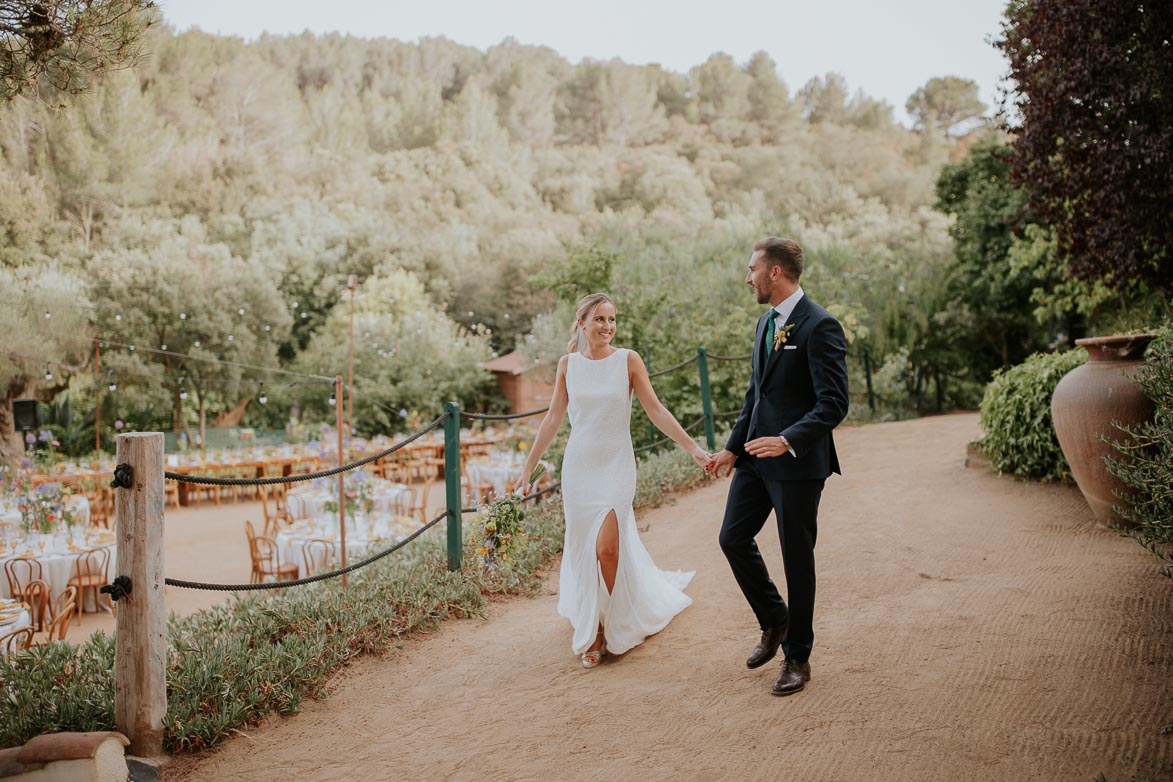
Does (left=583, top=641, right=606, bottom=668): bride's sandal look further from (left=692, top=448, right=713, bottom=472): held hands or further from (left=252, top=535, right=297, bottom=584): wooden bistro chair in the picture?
(left=252, top=535, right=297, bottom=584): wooden bistro chair

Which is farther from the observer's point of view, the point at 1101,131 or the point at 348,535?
the point at 348,535

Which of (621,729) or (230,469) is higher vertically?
(621,729)

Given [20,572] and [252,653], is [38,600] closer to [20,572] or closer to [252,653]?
[20,572]

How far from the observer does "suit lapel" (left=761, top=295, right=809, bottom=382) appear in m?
3.57

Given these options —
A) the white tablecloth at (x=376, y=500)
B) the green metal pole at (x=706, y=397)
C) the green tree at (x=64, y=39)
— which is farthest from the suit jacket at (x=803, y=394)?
the white tablecloth at (x=376, y=500)

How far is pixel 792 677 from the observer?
3.53 metres

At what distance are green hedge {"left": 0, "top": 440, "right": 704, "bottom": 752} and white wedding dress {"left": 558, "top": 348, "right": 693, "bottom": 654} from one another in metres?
1.32

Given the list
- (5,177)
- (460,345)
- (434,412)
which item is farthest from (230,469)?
(5,177)

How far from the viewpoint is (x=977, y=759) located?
2877 millimetres

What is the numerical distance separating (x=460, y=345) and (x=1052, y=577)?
2300 centimetres

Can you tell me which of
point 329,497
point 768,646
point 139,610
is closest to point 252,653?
point 139,610

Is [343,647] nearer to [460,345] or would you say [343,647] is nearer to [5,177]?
[460,345]

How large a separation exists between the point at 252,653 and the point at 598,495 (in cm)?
203

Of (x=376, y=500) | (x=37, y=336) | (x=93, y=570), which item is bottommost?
(x=93, y=570)
